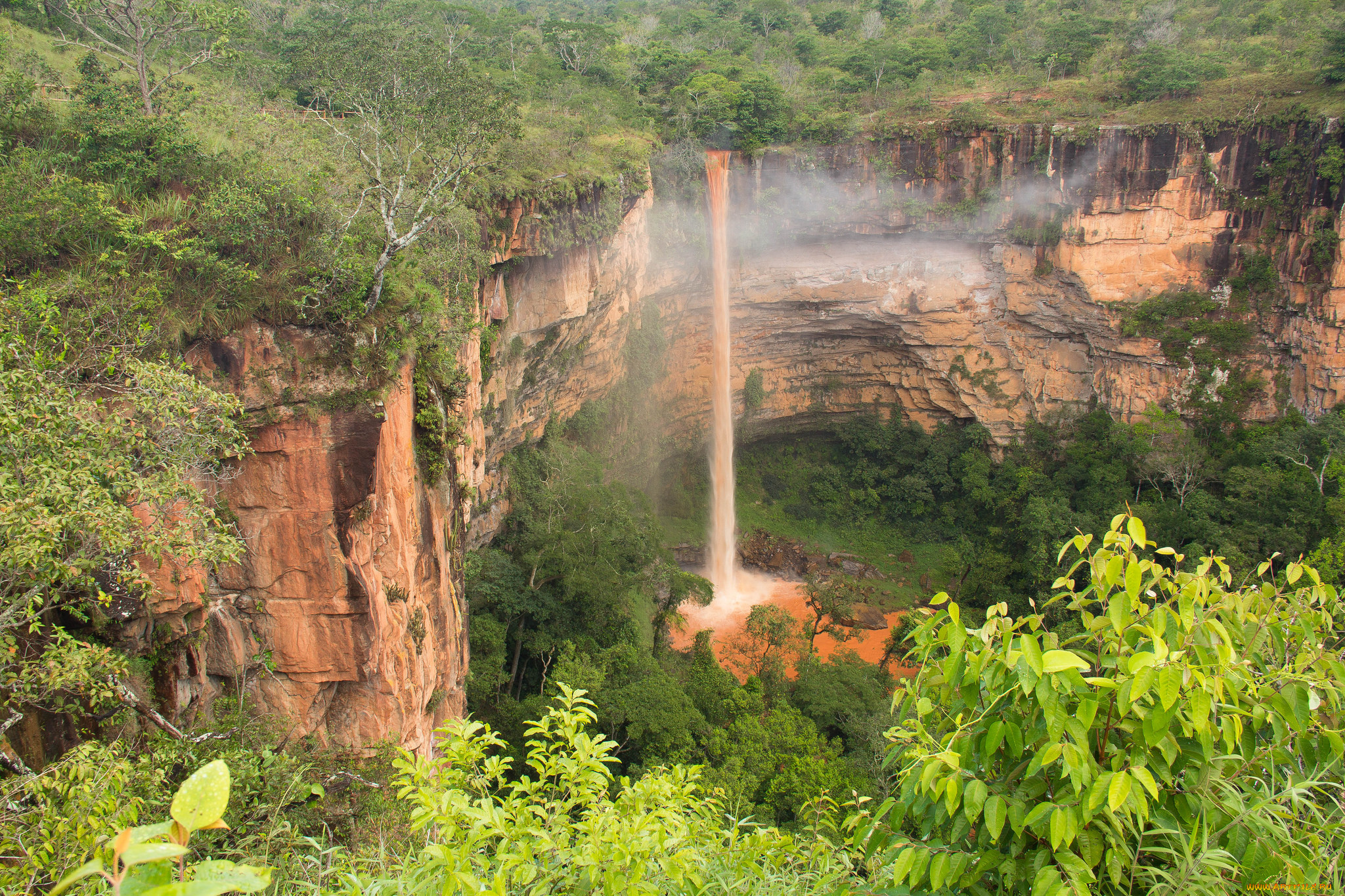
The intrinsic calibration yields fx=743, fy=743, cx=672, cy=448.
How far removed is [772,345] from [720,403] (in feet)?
10.0

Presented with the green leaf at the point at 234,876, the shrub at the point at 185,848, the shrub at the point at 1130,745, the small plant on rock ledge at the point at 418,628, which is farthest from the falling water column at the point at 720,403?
the shrub at the point at 185,848

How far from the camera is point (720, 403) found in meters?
26.2

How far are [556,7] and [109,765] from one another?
41.0m

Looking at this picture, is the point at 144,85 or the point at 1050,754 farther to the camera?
the point at 144,85

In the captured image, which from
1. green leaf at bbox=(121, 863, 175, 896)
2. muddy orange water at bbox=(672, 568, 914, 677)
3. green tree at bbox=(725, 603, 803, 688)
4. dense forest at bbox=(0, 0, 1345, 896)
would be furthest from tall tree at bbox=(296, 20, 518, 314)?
muddy orange water at bbox=(672, 568, 914, 677)

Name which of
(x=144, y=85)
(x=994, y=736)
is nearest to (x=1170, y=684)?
(x=994, y=736)

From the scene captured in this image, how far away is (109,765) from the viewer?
4562 mm

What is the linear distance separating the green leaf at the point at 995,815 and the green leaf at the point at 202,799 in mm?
2209

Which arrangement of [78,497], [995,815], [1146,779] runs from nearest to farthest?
Result: [1146,779]
[995,815]
[78,497]

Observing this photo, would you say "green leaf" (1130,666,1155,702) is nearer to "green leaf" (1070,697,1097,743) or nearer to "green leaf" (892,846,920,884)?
"green leaf" (1070,697,1097,743)

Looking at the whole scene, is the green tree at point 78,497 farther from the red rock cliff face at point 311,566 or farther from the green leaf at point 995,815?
the green leaf at point 995,815

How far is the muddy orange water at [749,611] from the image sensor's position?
21.5m

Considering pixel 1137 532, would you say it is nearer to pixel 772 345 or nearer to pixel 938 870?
pixel 938 870

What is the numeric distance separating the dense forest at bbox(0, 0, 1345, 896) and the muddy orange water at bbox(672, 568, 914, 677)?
58cm
